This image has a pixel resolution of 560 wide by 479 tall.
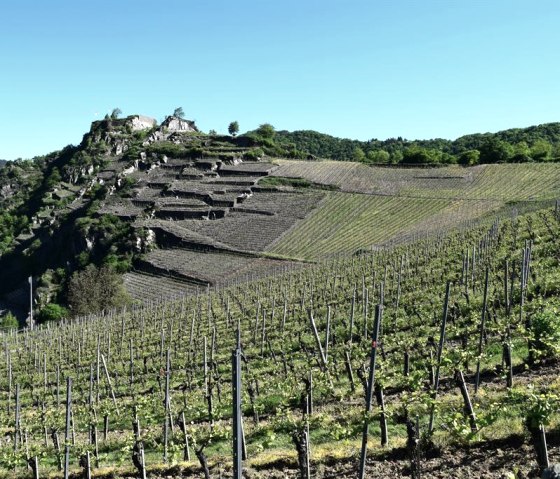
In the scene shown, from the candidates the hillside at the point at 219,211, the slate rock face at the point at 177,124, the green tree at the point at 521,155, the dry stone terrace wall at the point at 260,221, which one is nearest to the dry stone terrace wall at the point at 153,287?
the hillside at the point at 219,211

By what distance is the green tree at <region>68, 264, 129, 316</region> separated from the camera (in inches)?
2003

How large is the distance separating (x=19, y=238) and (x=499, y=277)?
106m

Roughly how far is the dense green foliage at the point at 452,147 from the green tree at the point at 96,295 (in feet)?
200

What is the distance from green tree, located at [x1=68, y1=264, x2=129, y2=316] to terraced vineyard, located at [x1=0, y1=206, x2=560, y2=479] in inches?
637

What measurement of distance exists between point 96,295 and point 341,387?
41.1 metres

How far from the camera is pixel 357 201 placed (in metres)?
76.0

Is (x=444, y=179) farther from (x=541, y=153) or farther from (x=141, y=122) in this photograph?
(x=141, y=122)

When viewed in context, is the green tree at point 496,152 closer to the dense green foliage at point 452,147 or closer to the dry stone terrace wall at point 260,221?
the dense green foliage at point 452,147

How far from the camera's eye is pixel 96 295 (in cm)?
5100

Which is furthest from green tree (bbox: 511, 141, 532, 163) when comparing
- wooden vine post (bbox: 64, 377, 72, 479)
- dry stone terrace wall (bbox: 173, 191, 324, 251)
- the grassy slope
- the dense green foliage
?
wooden vine post (bbox: 64, 377, 72, 479)

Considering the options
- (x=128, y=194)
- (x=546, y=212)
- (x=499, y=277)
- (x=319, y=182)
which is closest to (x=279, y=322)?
(x=499, y=277)

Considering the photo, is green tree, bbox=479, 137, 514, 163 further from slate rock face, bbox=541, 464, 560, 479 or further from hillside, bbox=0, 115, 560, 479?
slate rock face, bbox=541, 464, 560, 479

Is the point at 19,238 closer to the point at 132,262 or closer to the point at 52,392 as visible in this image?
the point at 132,262

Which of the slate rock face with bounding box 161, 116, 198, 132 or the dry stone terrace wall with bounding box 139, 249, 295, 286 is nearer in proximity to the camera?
the dry stone terrace wall with bounding box 139, 249, 295, 286
